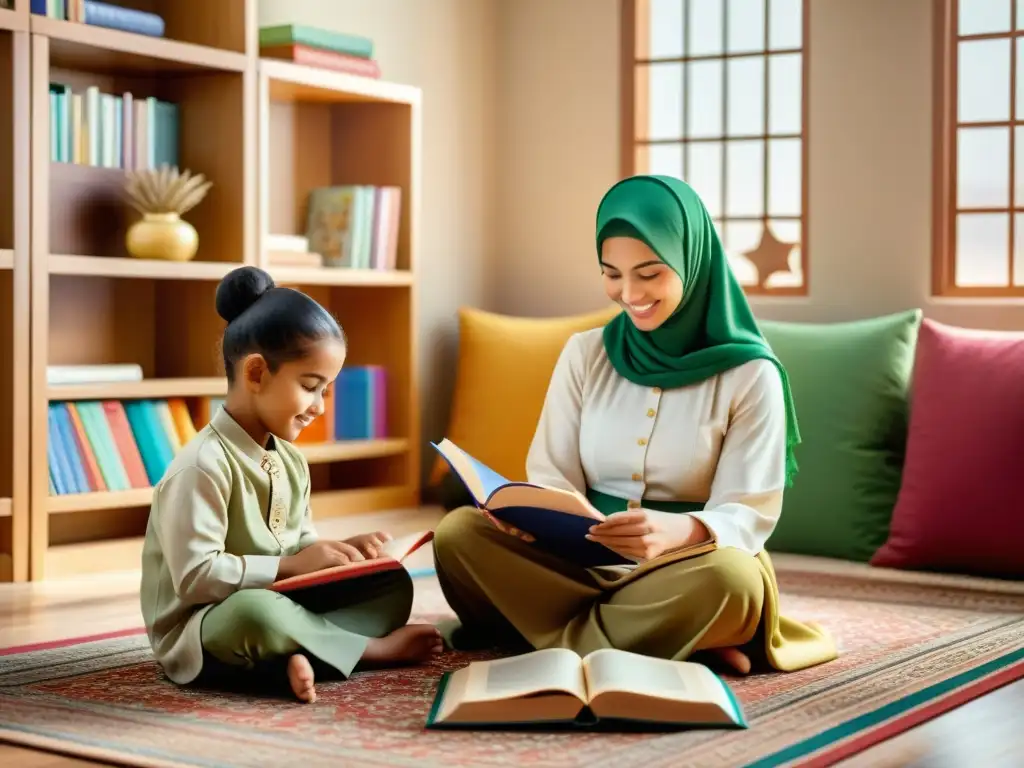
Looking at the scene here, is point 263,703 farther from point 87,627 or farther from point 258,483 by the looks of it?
point 87,627

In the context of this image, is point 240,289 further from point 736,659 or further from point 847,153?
point 847,153

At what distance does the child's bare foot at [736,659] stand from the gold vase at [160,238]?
6.80ft

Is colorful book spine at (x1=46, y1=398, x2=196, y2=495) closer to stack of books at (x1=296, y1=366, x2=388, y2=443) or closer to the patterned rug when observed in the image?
stack of books at (x1=296, y1=366, x2=388, y2=443)

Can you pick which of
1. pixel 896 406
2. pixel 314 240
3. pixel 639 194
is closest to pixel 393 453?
pixel 314 240

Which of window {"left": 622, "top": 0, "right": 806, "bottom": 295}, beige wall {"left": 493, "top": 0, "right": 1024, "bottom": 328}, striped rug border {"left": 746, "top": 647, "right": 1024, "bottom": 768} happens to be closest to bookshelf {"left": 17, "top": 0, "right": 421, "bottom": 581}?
beige wall {"left": 493, "top": 0, "right": 1024, "bottom": 328}

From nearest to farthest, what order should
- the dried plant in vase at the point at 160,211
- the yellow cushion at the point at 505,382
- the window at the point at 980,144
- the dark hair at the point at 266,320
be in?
the dark hair at the point at 266,320 → the dried plant in vase at the point at 160,211 → the window at the point at 980,144 → the yellow cushion at the point at 505,382

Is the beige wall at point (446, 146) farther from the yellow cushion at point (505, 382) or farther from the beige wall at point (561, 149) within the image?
the yellow cushion at point (505, 382)

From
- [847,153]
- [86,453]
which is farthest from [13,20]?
[847,153]

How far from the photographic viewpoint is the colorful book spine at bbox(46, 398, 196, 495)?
3.86m

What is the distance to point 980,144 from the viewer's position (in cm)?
458

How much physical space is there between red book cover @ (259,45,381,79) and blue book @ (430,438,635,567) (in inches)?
88.8

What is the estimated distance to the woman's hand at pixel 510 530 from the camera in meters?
2.60

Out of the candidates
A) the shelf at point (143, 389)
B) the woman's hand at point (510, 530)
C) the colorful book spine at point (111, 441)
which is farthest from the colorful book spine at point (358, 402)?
the woman's hand at point (510, 530)

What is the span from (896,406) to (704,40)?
159cm
